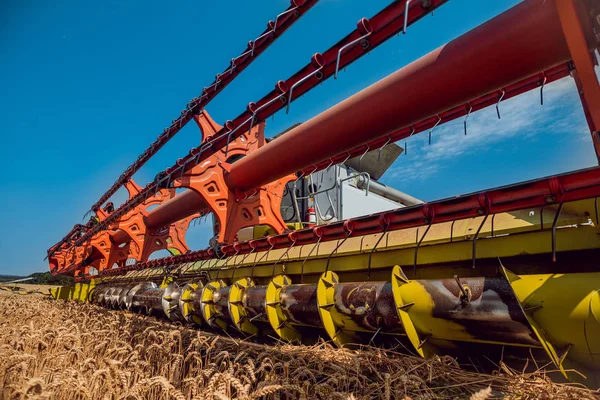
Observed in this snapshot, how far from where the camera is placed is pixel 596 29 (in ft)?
5.34

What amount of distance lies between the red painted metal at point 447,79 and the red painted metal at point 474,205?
2.11ft

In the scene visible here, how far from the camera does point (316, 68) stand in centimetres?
274

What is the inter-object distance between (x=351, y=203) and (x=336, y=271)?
306 centimetres

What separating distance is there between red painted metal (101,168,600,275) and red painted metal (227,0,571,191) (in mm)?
644

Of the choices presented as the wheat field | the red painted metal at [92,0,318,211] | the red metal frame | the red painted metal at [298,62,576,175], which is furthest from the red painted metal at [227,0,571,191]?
the wheat field

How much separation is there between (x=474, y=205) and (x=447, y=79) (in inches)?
31.5

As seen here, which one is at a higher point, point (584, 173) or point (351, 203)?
point (351, 203)

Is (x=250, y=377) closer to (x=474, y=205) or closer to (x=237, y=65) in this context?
(x=474, y=205)

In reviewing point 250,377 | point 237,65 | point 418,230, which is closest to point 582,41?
point 418,230

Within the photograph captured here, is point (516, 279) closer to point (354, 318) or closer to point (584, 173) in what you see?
point (584, 173)

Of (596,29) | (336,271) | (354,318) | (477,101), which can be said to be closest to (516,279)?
(354,318)

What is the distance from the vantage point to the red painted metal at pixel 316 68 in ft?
7.63

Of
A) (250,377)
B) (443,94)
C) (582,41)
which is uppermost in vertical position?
(443,94)

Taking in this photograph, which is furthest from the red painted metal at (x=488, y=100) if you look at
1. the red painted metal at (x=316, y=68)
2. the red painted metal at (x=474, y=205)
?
the red painted metal at (x=474, y=205)
